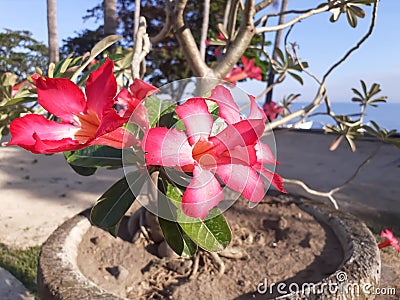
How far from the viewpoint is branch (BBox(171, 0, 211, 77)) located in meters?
0.89

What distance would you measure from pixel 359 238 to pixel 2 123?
31.9 inches

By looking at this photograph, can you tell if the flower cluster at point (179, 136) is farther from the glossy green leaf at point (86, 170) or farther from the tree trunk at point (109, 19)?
the tree trunk at point (109, 19)

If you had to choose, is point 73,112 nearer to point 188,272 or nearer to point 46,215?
point 188,272

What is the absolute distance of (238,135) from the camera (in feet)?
1.13

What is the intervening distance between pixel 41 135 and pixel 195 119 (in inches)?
5.7

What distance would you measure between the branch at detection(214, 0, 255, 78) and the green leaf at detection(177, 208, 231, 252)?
0.61 m

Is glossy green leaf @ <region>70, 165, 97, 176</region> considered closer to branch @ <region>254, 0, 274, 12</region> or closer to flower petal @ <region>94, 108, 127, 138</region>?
flower petal @ <region>94, 108, 127, 138</region>

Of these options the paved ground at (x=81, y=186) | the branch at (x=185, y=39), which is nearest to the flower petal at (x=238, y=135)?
the branch at (x=185, y=39)

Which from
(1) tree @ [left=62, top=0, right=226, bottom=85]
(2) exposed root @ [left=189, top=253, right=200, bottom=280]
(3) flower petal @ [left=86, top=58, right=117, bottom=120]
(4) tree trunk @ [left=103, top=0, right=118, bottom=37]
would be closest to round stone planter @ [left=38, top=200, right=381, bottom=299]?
(2) exposed root @ [left=189, top=253, right=200, bottom=280]

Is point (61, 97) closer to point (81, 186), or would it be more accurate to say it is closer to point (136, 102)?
point (136, 102)

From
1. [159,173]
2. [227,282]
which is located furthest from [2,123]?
[227,282]

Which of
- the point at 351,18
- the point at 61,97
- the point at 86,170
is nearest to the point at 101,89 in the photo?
the point at 61,97

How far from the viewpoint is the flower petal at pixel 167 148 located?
33 centimetres

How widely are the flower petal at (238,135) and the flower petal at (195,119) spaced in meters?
0.02
